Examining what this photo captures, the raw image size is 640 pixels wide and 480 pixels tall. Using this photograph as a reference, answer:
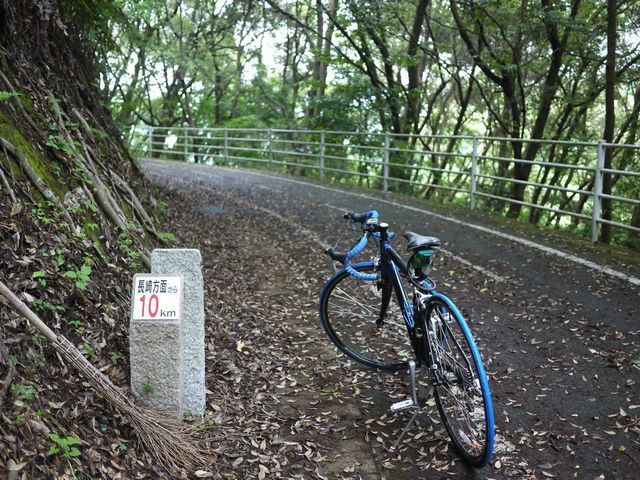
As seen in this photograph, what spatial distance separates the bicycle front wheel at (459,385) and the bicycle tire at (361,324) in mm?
957

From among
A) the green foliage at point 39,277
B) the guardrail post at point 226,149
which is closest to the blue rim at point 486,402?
the green foliage at point 39,277

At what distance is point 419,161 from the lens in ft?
51.6

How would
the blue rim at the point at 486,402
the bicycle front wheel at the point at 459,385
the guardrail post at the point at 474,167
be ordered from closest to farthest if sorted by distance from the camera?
the blue rim at the point at 486,402 < the bicycle front wheel at the point at 459,385 < the guardrail post at the point at 474,167

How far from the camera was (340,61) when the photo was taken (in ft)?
54.7

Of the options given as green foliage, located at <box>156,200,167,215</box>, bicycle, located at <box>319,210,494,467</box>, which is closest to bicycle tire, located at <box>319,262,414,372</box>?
bicycle, located at <box>319,210,494,467</box>

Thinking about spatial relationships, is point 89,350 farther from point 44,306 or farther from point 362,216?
point 362,216

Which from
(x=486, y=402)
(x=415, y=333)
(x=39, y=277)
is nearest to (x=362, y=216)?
(x=415, y=333)

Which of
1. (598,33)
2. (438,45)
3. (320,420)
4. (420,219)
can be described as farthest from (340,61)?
(320,420)

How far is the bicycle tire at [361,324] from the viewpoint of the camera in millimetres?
5004

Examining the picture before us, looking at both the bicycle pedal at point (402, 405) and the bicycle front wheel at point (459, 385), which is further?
the bicycle pedal at point (402, 405)

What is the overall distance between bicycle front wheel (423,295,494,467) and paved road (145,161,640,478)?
0.24 m

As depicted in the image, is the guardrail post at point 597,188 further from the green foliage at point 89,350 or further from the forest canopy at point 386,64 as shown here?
the green foliage at point 89,350

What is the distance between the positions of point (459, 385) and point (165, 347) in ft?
5.95

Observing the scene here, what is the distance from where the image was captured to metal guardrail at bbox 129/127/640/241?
43.1 ft
